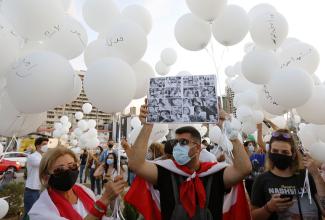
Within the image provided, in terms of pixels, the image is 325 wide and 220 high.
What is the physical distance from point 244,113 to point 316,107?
1956 millimetres

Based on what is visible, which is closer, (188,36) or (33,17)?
(33,17)

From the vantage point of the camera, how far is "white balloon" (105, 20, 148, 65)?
9.96ft

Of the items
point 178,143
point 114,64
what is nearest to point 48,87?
point 114,64

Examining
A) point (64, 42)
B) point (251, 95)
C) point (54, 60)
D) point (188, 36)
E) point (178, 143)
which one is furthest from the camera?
point (251, 95)

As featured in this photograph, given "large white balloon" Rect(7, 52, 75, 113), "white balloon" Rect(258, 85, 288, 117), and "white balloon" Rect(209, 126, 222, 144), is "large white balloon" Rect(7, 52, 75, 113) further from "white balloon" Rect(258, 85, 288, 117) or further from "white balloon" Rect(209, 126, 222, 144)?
"white balloon" Rect(209, 126, 222, 144)

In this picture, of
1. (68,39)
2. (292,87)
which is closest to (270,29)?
(292,87)

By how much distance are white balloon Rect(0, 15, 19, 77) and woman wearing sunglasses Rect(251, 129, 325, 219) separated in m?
2.58

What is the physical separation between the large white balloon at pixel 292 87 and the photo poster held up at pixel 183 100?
1.16m

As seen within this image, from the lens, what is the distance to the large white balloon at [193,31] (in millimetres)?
3854

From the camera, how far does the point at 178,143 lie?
2498 mm

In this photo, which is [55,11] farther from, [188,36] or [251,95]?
[251,95]

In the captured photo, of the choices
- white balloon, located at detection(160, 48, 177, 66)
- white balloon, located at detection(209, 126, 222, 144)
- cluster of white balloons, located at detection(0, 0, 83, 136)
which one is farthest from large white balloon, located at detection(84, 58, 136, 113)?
white balloon, located at detection(209, 126, 222, 144)

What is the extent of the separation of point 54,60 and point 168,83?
1.09 metres

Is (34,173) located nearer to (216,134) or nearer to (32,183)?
(32,183)
